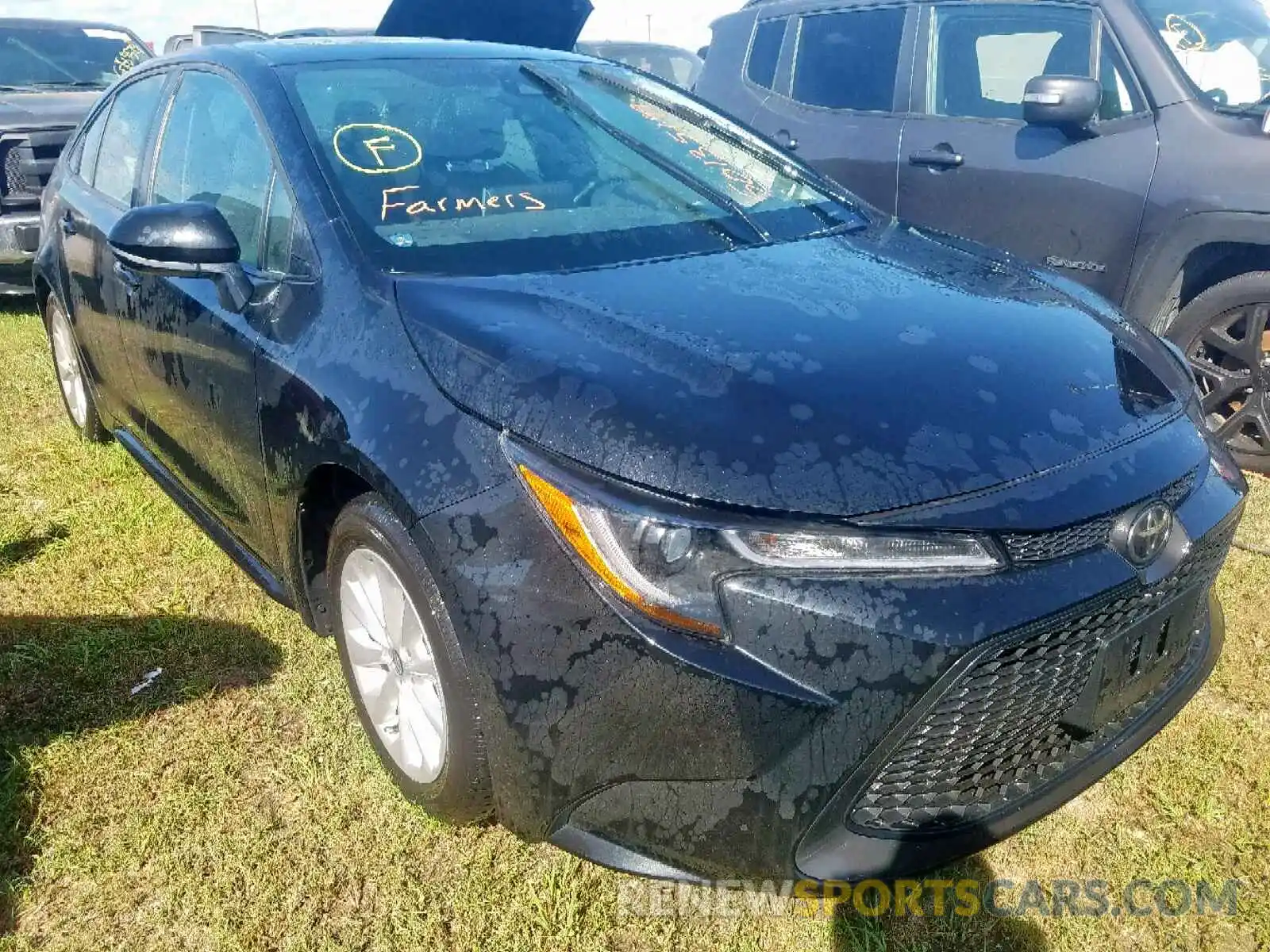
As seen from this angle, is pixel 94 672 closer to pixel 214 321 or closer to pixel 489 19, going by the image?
pixel 214 321

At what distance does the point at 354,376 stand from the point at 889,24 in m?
3.55

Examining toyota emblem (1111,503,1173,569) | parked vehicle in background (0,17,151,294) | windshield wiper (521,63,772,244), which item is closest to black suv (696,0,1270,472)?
windshield wiper (521,63,772,244)

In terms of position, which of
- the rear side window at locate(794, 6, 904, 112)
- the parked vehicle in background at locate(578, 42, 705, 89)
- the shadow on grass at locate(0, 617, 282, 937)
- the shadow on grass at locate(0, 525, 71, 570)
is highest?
the rear side window at locate(794, 6, 904, 112)

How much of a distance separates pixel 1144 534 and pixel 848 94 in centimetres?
351

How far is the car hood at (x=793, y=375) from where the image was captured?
164 centimetres

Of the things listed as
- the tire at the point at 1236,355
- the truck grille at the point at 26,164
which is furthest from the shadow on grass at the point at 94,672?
the truck grille at the point at 26,164

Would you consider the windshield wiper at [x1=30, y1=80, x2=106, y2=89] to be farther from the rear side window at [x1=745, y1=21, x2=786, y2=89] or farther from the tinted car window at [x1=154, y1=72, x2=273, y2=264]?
the tinted car window at [x1=154, y1=72, x2=273, y2=264]

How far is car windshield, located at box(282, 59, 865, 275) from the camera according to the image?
7.52 feet

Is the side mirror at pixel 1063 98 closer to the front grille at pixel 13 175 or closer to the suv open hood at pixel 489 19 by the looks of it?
the suv open hood at pixel 489 19

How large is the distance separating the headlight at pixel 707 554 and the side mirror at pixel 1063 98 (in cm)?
269

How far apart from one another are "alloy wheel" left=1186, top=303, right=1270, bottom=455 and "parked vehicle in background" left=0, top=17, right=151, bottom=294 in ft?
16.1

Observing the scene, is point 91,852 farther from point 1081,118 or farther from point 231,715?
point 1081,118

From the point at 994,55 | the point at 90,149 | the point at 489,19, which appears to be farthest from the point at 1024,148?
the point at 90,149

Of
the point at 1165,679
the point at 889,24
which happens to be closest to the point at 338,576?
the point at 1165,679
